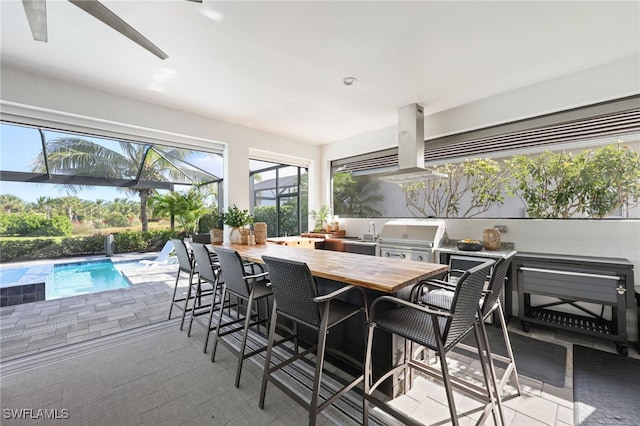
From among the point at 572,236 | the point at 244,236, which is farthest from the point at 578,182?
the point at 244,236

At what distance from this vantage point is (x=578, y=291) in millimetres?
2486

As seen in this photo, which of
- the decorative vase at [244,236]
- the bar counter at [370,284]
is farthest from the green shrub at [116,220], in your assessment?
the bar counter at [370,284]

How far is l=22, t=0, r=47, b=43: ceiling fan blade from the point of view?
134 centimetres

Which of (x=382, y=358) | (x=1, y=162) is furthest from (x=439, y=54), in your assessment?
(x=1, y=162)

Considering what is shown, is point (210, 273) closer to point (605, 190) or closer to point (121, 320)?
point (121, 320)

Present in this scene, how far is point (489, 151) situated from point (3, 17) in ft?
16.8

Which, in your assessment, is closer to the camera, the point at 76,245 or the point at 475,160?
the point at 475,160

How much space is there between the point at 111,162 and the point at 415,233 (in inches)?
197

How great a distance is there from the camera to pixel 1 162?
3.23 meters

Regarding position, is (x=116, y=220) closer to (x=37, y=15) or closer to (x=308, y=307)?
(x=37, y=15)

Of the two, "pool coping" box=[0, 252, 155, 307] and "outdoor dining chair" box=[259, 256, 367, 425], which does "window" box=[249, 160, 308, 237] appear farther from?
"outdoor dining chair" box=[259, 256, 367, 425]

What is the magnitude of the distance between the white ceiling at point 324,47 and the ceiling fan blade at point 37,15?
452 millimetres

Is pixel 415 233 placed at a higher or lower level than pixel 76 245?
higher

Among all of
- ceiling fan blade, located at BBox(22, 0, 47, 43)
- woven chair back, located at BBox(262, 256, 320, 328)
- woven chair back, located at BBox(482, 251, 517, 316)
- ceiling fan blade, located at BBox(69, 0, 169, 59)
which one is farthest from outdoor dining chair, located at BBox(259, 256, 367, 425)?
ceiling fan blade, located at BBox(22, 0, 47, 43)
